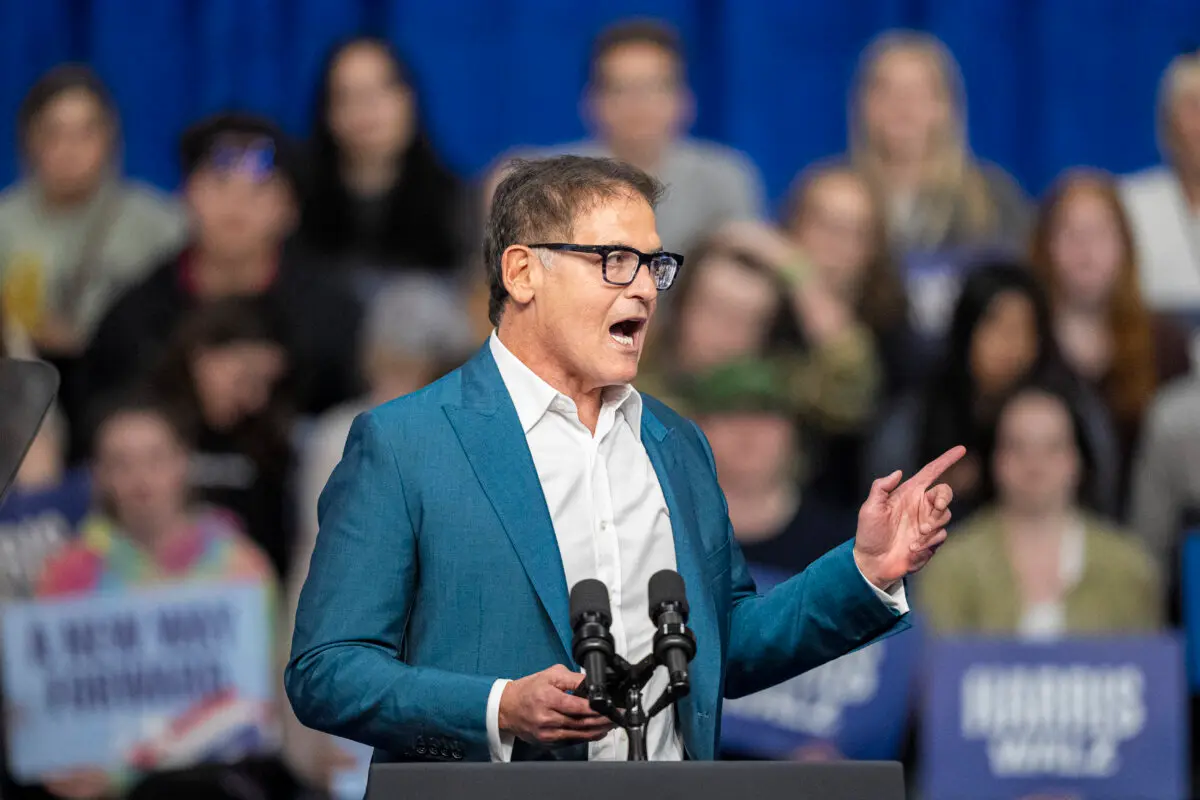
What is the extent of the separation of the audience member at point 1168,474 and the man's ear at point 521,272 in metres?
3.12

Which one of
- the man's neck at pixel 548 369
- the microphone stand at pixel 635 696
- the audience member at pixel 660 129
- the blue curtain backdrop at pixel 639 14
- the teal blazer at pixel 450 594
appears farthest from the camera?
the blue curtain backdrop at pixel 639 14

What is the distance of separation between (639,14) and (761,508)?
2485 mm

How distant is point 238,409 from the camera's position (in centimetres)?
487

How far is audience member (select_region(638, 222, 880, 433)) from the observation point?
4.83 m

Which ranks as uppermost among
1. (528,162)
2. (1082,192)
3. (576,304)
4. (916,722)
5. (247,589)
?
(1082,192)

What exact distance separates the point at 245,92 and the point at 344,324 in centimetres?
168

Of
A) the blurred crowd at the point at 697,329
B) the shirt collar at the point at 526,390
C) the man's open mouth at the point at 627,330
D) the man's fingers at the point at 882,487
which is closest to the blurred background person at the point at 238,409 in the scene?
the blurred crowd at the point at 697,329

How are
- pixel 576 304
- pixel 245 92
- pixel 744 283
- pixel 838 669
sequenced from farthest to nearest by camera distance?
pixel 245 92, pixel 744 283, pixel 838 669, pixel 576 304

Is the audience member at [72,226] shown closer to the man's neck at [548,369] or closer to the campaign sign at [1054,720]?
the campaign sign at [1054,720]

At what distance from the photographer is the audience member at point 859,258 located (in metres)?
5.02

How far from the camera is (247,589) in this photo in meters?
4.54

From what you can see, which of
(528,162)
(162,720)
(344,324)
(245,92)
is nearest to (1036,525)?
(344,324)

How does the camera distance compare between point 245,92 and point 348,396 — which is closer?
point 348,396

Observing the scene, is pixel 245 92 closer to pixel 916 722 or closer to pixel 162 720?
pixel 162 720
